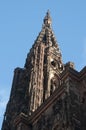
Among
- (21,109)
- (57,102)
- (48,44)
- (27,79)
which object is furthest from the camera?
(48,44)

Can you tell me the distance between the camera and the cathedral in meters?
26.4

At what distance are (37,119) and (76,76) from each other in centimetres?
458

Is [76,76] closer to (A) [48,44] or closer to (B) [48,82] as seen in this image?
(B) [48,82]

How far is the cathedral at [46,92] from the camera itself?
2644cm

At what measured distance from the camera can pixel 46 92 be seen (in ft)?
137

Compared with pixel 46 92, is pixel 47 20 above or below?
above

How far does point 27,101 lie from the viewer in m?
41.3

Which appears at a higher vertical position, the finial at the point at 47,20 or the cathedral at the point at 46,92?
the finial at the point at 47,20

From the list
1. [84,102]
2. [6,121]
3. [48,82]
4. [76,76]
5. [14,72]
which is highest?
[14,72]

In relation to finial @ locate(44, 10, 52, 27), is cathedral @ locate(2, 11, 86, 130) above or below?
below

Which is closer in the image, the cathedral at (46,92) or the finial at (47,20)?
the cathedral at (46,92)

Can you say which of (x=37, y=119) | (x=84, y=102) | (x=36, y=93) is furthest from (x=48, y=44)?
(x=84, y=102)

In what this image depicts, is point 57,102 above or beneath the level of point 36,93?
beneath

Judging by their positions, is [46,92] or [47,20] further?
[47,20]
